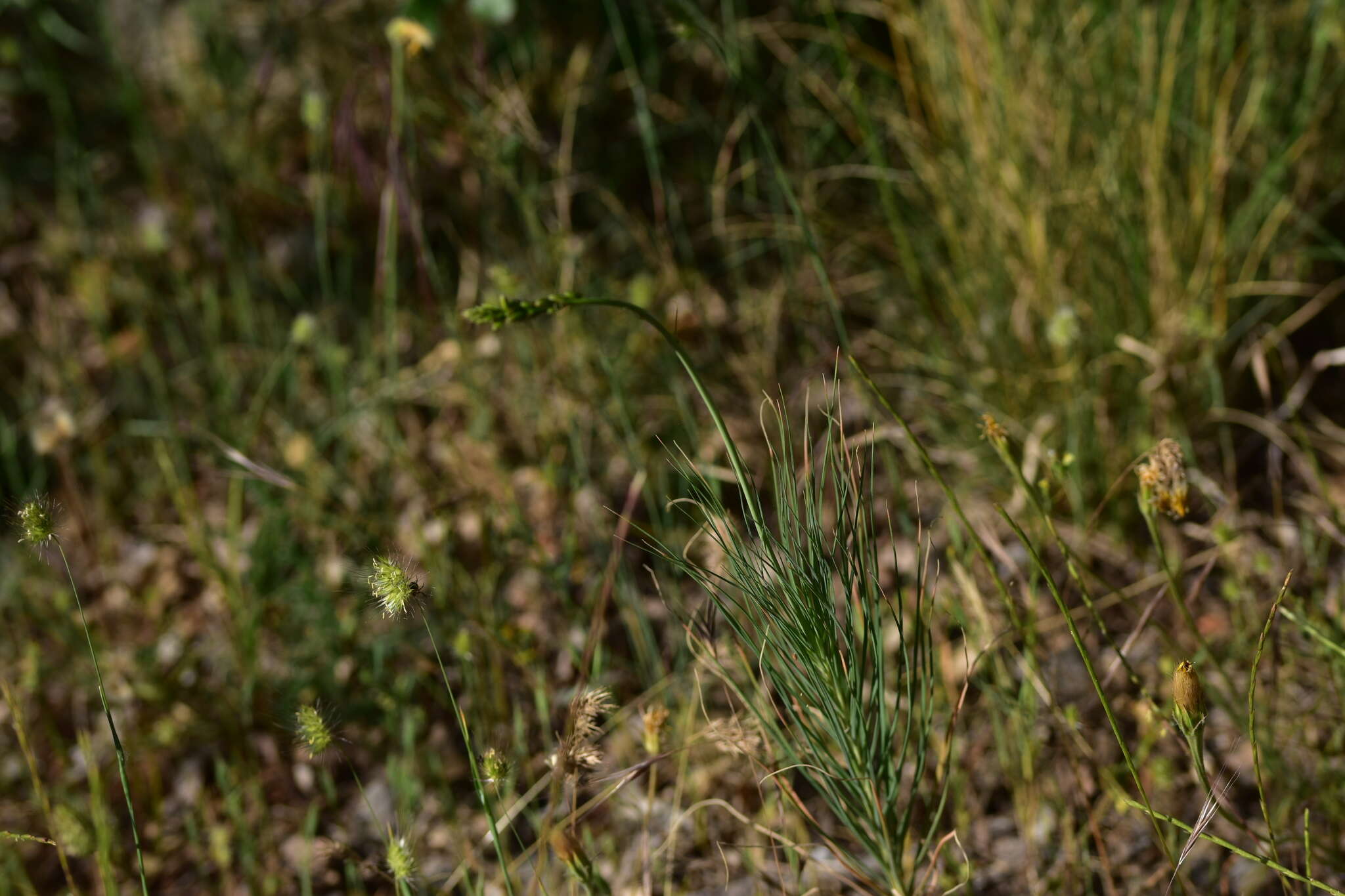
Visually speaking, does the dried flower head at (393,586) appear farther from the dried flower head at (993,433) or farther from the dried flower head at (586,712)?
the dried flower head at (993,433)

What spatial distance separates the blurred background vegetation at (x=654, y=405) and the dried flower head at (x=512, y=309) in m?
0.47

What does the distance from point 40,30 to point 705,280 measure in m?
2.02

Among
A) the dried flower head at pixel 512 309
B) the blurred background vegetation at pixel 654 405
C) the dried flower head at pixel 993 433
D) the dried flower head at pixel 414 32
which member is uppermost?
the dried flower head at pixel 414 32

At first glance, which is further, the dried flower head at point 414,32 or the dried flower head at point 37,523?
the dried flower head at point 414,32

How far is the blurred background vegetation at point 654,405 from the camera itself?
59.1 inches

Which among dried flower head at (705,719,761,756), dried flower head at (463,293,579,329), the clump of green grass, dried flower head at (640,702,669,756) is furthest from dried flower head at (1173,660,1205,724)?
dried flower head at (463,293,579,329)

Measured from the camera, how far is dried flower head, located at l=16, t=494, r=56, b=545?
1.06 metres

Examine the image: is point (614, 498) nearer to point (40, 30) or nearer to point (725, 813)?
point (725, 813)

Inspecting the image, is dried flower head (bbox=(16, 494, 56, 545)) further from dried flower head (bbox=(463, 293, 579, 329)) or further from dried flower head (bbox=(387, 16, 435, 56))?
dried flower head (bbox=(387, 16, 435, 56))

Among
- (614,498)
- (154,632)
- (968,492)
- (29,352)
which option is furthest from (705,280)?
(29,352)

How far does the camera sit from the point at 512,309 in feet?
3.08

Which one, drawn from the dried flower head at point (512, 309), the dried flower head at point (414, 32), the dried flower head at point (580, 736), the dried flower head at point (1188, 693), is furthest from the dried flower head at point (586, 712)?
the dried flower head at point (414, 32)

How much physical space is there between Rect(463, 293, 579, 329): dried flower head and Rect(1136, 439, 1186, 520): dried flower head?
65 centimetres

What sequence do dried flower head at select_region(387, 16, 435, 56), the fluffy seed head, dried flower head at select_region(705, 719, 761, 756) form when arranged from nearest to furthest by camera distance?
1. the fluffy seed head
2. dried flower head at select_region(705, 719, 761, 756)
3. dried flower head at select_region(387, 16, 435, 56)
